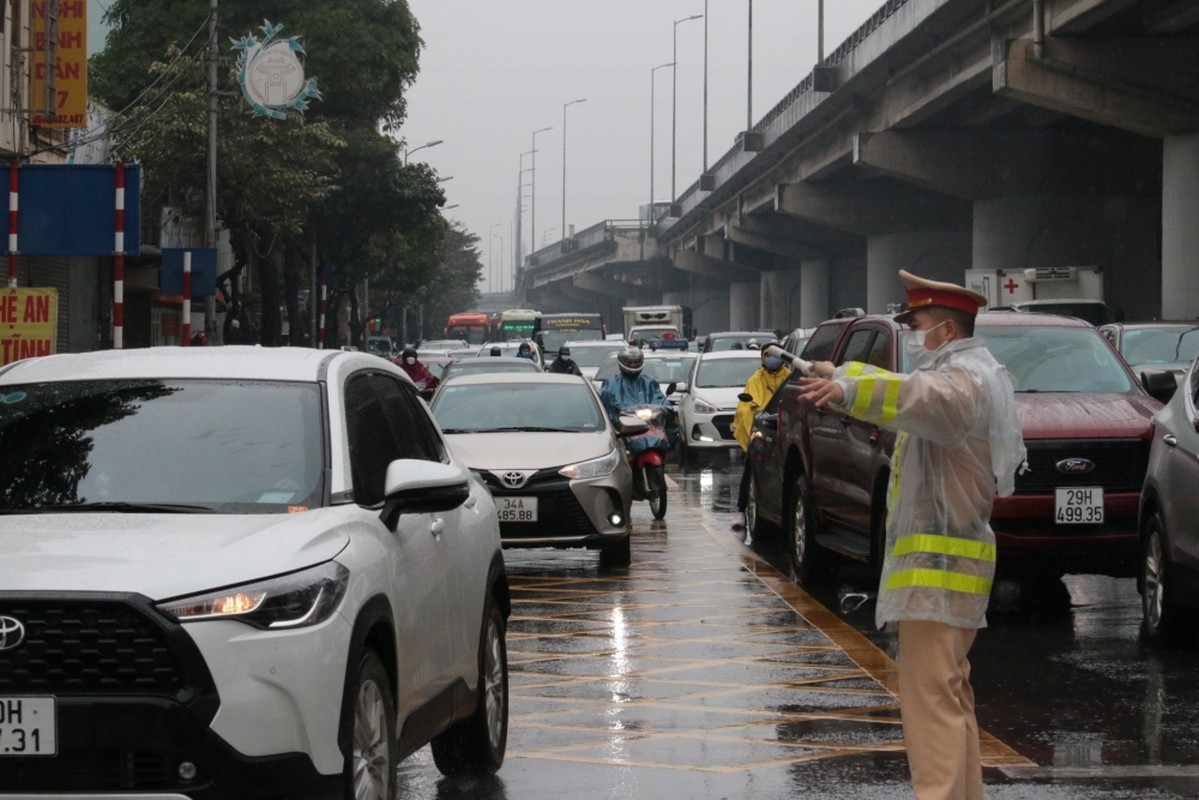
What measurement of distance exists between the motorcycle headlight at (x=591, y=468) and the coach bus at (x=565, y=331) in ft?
113

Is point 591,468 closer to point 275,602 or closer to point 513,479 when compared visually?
point 513,479

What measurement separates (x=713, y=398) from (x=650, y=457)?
8867 millimetres

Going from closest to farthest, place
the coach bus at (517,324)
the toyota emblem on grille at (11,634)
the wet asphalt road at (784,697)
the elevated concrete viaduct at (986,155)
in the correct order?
the toyota emblem on grille at (11,634) → the wet asphalt road at (784,697) → the elevated concrete viaduct at (986,155) → the coach bus at (517,324)

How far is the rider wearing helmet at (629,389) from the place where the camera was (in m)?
17.9

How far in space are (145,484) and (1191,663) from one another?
5.85m

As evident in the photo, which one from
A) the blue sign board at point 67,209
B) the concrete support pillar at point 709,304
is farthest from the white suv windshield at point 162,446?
the concrete support pillar at point 709,304

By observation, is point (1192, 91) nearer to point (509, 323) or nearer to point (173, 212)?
point (173, 212)

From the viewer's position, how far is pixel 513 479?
13.3 meters

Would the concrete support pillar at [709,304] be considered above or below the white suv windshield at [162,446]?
above

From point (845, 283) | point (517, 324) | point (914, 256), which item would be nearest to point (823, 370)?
point (914, 256)

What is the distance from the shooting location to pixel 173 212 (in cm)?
4159

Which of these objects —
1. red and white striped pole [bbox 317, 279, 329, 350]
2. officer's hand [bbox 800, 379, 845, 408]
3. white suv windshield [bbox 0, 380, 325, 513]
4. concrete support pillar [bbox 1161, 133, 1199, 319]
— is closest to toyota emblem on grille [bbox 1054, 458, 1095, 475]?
officer's hand [bbox 800, 379, 845, 408]

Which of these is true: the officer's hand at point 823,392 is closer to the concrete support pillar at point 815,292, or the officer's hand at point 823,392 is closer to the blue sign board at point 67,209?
the blue sign board at point 67,209

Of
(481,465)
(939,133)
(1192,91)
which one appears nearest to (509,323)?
(939,133)
